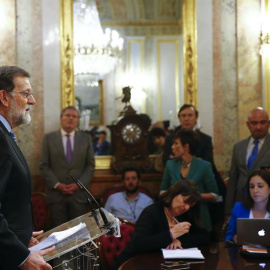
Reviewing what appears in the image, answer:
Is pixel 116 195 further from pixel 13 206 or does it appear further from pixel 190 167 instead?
pixel 13 206

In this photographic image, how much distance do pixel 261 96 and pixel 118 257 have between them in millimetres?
3106

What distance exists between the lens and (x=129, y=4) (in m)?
→ 6.57

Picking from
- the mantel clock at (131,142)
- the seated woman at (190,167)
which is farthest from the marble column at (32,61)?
the seated woman at (190,167)

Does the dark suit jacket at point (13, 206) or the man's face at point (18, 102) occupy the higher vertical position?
the man's face at point (18, 102)

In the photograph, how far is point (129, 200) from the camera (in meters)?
5.53

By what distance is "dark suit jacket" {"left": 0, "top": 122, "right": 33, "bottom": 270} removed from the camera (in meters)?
2.20

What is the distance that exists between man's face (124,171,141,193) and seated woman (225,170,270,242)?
1563mm

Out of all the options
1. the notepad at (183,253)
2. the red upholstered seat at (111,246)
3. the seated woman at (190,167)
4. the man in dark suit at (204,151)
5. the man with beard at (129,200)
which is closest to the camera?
the notepad at (183,253)

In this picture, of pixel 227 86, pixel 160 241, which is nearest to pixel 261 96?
pixel 227 86

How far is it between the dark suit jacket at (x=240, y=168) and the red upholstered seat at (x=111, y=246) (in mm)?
1247

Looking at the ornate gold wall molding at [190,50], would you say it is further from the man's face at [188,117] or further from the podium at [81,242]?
the podium at [81,242]

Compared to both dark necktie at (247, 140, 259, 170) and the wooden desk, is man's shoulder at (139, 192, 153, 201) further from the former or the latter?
the wooden desk

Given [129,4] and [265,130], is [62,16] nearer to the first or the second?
[129,4]

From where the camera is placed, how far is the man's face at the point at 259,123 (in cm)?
511
